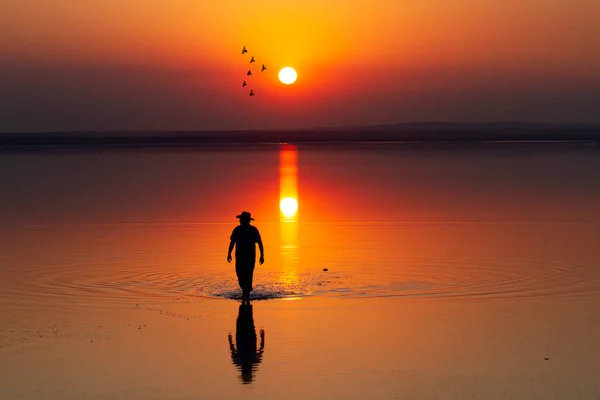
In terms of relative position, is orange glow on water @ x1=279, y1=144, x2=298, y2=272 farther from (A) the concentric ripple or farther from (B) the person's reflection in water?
(B) the person's reflection in water

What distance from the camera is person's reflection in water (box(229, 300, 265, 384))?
1415 cm

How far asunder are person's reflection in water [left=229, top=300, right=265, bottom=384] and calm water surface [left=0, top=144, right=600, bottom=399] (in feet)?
0.18

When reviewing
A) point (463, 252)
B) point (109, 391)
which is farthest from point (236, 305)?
point (463, 252)

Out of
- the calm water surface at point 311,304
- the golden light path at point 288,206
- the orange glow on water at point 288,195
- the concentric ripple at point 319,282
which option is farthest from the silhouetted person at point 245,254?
the golden light path at point 288,206

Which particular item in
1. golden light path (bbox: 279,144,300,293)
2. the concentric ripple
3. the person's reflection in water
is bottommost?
the person's reflection in water

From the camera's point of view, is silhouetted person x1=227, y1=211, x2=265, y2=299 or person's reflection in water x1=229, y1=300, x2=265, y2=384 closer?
person's reflection in water x1=229, y1=300, x2=265, y2=384

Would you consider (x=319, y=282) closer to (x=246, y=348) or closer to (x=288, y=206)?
(x=246, y=348)

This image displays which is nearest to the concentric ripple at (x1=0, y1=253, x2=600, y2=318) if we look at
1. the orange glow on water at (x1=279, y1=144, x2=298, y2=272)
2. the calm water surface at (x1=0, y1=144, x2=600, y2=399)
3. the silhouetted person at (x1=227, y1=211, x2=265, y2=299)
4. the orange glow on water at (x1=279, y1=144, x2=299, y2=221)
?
the calm water surface at (x1=0, y1=144, x2=600, y2=399)

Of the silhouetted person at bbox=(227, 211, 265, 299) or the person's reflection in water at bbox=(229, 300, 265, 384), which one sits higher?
the silhouetted person at bbox=(227, 211, 265, 299)

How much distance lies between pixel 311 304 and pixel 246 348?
398cm

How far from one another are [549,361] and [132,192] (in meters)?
42.9

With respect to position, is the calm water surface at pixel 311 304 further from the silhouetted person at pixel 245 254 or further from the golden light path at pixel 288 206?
the silhouetted person at pixel 245 254

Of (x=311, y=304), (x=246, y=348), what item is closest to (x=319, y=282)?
(x=311, y=304)

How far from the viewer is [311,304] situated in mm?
19344
